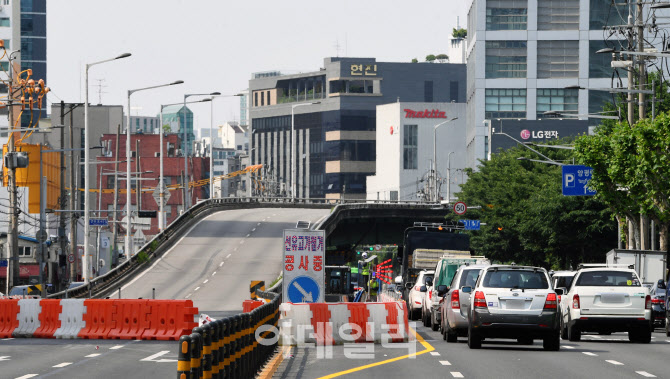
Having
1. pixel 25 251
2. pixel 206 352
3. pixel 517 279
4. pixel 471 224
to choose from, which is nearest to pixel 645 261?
pixel 517 279

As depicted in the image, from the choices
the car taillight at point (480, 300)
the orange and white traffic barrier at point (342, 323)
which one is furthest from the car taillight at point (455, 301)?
the car taillight at point (480, 300)

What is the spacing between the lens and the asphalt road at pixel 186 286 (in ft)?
70.3

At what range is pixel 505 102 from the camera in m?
125

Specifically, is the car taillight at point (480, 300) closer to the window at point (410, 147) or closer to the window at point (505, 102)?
the window at point (505, 102)

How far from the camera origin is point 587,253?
7269 cm

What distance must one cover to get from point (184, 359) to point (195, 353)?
0.56 m

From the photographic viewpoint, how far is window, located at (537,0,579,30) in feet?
407

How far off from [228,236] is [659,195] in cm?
4760

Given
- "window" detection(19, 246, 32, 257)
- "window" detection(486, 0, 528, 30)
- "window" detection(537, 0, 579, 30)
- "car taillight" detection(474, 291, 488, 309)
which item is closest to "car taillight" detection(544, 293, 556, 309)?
"car taillight" detection(474, 291, 488, 309)

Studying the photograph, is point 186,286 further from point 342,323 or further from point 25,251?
point 25,251

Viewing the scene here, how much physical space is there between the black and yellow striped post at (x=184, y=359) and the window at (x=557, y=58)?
114661 millimetres

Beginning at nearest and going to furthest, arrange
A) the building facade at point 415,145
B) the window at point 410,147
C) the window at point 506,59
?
the window at point 506,59
the building facade at point 415,145
the window at point 410,147

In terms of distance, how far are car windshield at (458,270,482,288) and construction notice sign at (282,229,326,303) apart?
297 centimetres

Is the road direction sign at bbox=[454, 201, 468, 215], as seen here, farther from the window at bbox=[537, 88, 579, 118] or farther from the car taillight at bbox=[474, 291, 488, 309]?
the car taillight at bbox=[474, 291, 488, 309]
